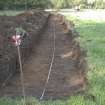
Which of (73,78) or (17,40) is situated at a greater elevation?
(17,40)

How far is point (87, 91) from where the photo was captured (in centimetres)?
774

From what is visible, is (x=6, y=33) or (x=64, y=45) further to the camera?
(x=64, y=45)

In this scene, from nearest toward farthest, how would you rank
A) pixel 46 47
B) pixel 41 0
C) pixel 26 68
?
pixel 26 68 → pixel 46 47 → pixel 41 0

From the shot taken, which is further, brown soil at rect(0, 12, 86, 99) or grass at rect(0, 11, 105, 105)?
brown soil at rect(0, 12, 86, 99)

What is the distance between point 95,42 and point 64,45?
182cm

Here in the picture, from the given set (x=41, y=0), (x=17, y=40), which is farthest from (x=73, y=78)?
(x=41, y=0)

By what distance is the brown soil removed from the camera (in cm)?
883

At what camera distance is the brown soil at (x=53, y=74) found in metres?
8.83

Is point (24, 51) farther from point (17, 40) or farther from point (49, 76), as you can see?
point (17, 40)

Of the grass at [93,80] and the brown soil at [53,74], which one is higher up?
the grass at [93,80]

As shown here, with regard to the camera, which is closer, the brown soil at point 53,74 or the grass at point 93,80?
the grass at point 93,80

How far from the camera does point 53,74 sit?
35.1ft

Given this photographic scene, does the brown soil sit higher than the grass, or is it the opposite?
the grass

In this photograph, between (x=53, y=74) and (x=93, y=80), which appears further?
(x=53, y=74)
